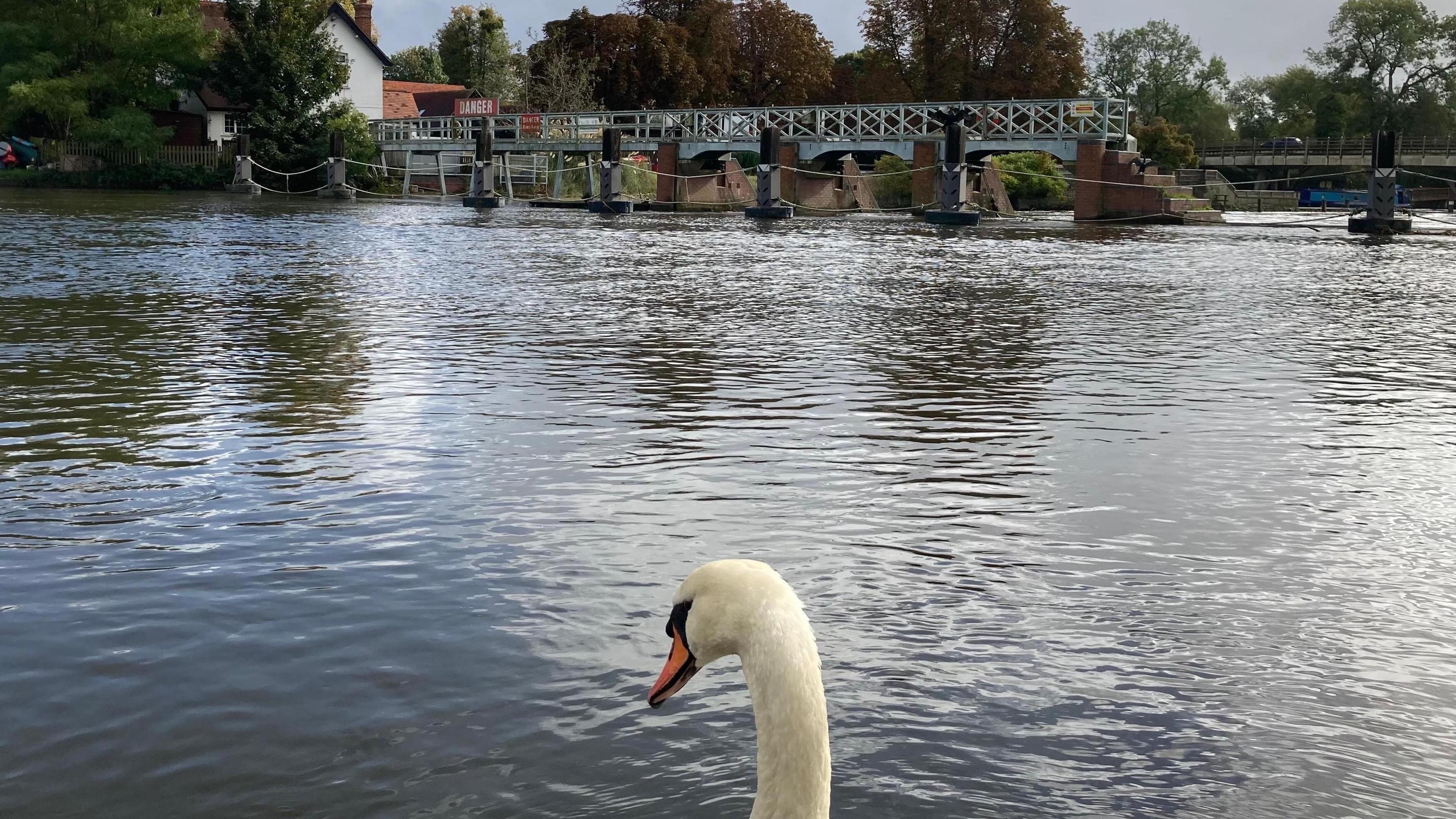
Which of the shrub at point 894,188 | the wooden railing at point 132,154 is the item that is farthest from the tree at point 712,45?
the wooden railing at point 132,154

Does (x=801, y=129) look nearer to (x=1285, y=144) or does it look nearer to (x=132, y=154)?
(x=132, y=154)

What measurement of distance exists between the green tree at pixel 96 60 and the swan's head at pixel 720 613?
58.6m

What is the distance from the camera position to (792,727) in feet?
8.30

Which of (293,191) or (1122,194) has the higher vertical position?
(1122,194)

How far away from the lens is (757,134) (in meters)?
50.8

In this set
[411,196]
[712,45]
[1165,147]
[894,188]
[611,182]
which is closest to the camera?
[611,182]

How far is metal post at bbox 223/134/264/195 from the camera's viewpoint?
2111 inches

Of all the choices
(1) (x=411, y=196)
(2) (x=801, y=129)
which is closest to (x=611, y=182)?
(2) (x=801, y=129)

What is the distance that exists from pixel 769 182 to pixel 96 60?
108 ft

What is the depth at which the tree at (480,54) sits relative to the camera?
8956 cm

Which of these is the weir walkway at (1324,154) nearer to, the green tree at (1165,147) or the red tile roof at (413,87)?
the green tree at (1165,147)

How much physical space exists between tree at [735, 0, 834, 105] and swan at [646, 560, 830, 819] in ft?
247

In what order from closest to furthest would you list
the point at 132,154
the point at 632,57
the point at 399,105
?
Result: the point at 132,154, the point at 632,57, the point at 399,105

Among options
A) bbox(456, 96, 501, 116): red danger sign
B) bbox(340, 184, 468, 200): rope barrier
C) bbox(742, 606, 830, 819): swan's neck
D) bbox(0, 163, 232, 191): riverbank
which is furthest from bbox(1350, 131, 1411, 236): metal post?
bbox(0, 163, 232, 191): riverbank
